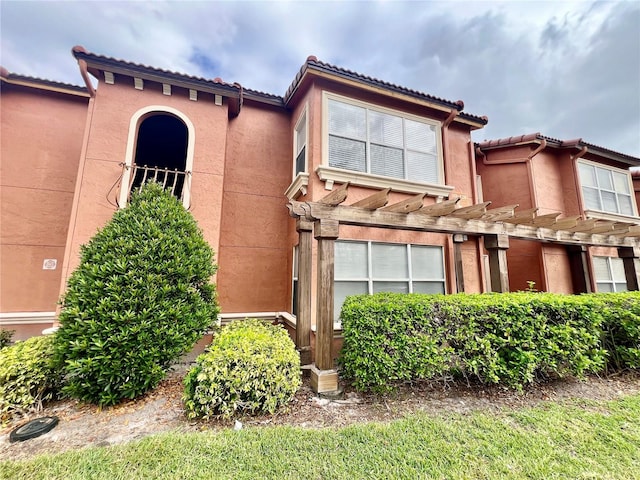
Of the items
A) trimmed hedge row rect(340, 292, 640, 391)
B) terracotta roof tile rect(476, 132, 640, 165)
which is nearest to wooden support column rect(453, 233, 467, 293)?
trimmed hedge row rect(340, 292, 640, 391)

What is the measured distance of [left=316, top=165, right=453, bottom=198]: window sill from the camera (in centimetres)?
586

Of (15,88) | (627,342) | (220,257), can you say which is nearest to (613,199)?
(627,342)

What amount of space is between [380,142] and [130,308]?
628cm

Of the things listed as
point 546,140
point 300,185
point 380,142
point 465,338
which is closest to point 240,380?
point 465,338

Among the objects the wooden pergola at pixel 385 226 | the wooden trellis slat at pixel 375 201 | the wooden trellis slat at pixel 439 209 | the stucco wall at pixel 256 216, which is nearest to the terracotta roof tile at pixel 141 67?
the stucco wall at pixel 256 216

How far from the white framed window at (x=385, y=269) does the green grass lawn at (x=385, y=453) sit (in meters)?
2.92

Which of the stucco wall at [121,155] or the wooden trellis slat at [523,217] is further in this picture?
the wooden trellis slat at [523,217]

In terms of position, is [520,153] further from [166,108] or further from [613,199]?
[166,108]

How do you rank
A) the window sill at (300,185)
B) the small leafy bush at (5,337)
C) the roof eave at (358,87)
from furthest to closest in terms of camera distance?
the window sill at (300,185) < the roof eave at (358,87) < the small leafy bush at (5,337)

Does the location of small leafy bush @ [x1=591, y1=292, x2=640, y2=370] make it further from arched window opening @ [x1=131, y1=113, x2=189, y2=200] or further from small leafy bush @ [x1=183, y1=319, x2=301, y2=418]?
arched window opening @ [x1=131, y1=113, x2=189, y2=200]

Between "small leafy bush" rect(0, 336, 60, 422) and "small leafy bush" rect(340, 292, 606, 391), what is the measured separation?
4.15 metres

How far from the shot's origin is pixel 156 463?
2469mm

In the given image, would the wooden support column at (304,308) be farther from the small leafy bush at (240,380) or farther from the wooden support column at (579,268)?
the wooden support column at (579,268)

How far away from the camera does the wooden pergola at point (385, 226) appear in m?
4.11
